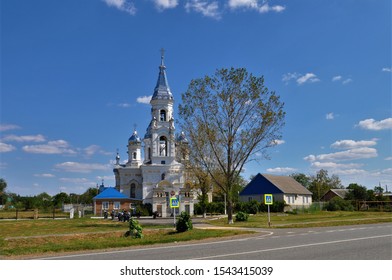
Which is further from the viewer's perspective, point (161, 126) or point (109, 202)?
point (161, 126)

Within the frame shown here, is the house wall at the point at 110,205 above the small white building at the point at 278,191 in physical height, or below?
below

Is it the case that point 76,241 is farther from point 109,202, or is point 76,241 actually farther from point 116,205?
point 116,205

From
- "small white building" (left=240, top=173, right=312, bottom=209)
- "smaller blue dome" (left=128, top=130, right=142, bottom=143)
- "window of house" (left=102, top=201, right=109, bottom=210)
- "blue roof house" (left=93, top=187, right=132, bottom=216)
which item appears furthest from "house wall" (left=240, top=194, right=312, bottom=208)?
"window of house" (left=102, top=201, right=109, bottom=210)

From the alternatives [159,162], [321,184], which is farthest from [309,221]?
[321,184]

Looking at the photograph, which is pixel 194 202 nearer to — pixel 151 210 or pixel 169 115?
pixel 151 210

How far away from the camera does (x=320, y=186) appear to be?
4023 inches

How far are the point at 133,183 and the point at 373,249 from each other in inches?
2386

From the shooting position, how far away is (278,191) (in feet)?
224

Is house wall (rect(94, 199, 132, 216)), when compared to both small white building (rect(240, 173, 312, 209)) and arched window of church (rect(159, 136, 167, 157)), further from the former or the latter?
small white building (rect(240, 173, 312, 209))

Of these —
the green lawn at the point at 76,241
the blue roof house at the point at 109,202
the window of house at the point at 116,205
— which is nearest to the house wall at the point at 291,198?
the blue roof house at the point at 109,202

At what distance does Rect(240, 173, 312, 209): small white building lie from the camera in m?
68.6

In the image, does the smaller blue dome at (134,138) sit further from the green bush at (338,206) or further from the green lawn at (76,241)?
the green lawn at (76,241)

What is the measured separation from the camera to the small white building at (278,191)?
68562mm
